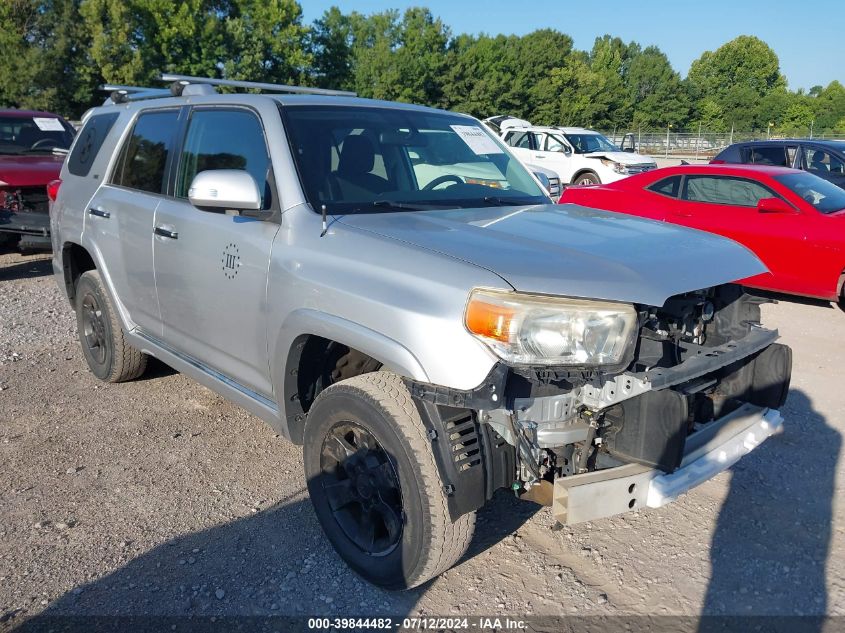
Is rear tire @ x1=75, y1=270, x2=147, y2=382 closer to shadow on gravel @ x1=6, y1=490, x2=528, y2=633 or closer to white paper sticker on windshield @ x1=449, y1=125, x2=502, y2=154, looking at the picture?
shadow on gravel @ x1=6, y1=490, x2=528, y2=633

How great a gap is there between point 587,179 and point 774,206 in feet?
35.1

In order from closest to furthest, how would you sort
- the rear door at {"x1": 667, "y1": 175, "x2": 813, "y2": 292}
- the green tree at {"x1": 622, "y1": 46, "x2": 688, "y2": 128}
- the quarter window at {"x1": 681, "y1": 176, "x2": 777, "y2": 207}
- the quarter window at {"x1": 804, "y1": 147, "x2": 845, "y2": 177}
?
the rear door at {"x1": 667, "y1": 175, "x2": 813, "y2": 292} → the quarter window at {"x1": 681, "y1": 176, "x2": 777, "y2": 207} → the quarter window at {"x1": 804, "y1": 147, "x2": 845, "y2": 177} → the green tree at {"x1": 622, "y1": 46, "x2": 688, "y2": 128}

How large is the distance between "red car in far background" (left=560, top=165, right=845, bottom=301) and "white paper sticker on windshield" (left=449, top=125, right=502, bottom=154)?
12.3 ft

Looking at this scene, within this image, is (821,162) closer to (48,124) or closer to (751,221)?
(751,221)

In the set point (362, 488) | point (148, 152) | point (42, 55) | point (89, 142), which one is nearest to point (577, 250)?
point (362, 488)

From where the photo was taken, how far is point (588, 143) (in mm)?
18703

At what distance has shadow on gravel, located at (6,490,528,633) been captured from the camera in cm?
277

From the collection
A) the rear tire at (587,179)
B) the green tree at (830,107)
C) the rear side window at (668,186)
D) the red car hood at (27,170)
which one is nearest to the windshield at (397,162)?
the rear side window at (668,186)

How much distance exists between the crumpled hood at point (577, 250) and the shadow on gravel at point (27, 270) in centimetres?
725

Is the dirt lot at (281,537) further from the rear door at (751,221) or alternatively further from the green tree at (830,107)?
the green tree at (830,107)

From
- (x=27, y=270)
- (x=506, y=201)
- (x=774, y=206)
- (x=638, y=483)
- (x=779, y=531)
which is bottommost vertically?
(x=27, y=270)

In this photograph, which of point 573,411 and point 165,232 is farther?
point 165,232

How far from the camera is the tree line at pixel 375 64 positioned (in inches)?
1905

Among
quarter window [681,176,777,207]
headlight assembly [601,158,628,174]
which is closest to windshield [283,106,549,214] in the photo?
quarter window [681,176,777,207]
